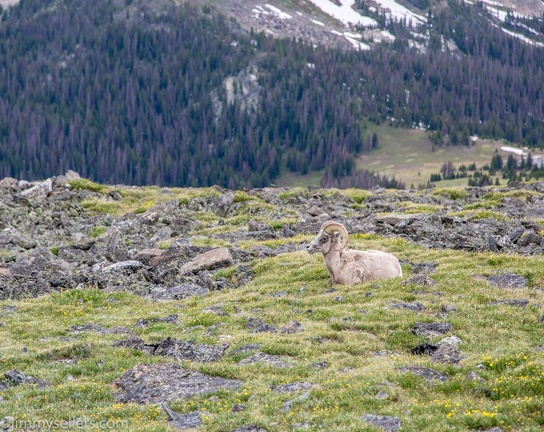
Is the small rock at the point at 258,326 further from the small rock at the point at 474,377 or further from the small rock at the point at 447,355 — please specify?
the small rock at the point at 474,377

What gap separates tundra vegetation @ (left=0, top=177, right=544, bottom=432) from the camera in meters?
13.6

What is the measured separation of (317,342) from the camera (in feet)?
61.6

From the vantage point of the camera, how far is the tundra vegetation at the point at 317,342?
13.6 m

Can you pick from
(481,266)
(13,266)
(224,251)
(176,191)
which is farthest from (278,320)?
(176,191)

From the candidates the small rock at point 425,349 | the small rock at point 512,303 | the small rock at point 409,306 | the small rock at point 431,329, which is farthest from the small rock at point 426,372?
the small rock at point 512,303

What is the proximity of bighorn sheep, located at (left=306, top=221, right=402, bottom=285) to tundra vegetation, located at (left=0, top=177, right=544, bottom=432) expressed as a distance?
75cm

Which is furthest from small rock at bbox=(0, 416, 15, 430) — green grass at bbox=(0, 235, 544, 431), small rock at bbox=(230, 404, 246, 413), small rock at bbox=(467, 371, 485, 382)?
small rock at bbox=(467, 371, 485, 382)

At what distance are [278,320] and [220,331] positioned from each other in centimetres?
185

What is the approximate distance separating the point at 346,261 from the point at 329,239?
969 mm

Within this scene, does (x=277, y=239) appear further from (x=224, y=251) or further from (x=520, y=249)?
(x=520, y=249)

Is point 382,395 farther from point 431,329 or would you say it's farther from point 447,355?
point 431,329

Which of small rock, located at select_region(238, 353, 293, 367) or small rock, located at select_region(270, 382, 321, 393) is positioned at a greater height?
small rock, located at select_region(270, 382, 321, 393)

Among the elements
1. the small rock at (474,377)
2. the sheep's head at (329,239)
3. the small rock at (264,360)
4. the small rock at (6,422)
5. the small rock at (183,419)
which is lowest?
the small rock at (6,422)

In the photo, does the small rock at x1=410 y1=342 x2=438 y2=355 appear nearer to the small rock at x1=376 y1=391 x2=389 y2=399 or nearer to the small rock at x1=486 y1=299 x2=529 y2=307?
the small rock at x1=376 y1=391 x2=389 y2=399
